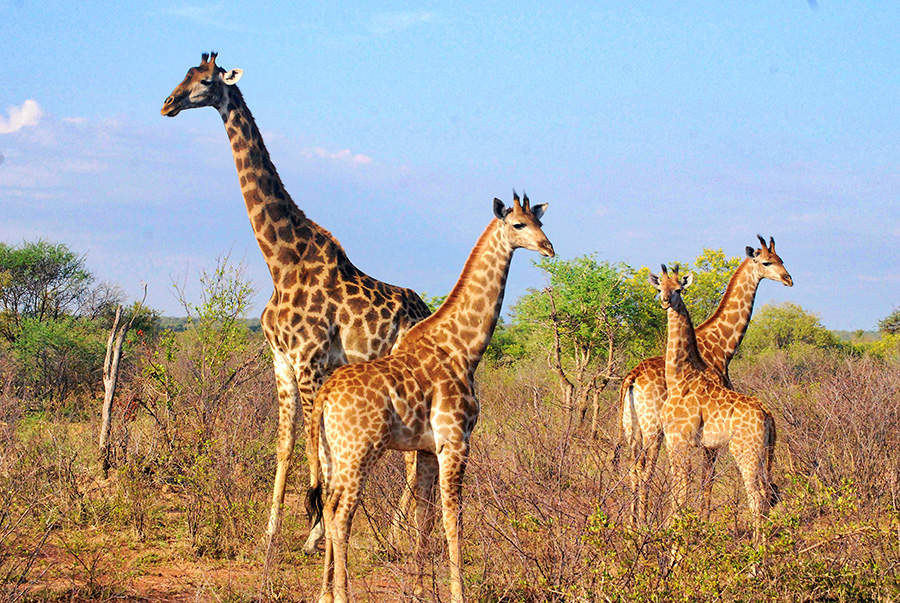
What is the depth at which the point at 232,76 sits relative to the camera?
785 centimetres

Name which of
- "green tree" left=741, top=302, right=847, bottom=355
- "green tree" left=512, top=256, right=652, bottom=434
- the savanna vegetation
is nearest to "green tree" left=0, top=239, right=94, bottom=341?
the savanna vegetation

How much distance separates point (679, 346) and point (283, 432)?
3977 millimetres

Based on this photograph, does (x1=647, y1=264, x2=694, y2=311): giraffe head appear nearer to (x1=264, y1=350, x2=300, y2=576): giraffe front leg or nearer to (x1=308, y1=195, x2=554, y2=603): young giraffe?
(x1=308, y1=195, x2=554, y2=603): young giraffe

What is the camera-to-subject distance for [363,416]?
519 centimetres

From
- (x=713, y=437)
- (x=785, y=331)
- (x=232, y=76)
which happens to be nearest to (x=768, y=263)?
(x=713, y=437)

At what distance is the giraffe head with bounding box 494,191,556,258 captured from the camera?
608 centimetres

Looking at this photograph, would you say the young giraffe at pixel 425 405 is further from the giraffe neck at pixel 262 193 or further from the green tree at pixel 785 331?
the green tree at pixel 785 331

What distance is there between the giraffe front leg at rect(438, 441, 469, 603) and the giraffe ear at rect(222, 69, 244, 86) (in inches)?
171

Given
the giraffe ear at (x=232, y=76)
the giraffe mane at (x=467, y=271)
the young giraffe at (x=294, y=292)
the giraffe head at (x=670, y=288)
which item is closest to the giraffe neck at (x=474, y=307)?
the giraffe mane at (x=467, y=271)

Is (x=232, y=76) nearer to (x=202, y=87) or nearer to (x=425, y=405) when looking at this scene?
(x=202, y=87)

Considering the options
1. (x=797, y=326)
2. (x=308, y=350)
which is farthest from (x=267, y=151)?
(x=797, y=326)

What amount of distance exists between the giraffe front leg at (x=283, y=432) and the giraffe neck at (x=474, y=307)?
73.4 inches

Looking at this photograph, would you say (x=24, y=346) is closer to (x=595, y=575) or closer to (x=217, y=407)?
(x=217, y=407)

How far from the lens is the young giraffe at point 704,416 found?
720 cm
